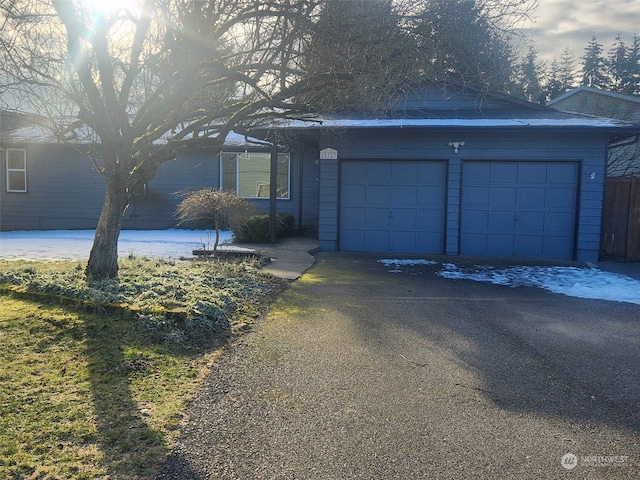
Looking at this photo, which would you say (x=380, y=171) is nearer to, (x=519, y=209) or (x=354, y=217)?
(x=354, y=217)

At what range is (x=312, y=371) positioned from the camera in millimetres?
4301

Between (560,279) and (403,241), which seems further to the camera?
(403,241)

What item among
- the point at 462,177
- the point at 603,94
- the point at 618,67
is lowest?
the point at 462,177

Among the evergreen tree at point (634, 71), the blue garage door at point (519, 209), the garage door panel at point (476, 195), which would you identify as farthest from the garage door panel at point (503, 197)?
Result: the evergreen tree at point (634, 71)

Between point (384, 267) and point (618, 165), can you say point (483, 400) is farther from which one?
point (618, 165)

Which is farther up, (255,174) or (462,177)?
(255,174)

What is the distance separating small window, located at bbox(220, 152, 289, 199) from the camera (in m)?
16.7

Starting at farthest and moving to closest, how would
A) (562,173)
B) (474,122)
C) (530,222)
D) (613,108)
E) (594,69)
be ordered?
(594,69), (613,108), (530,222), (562,173), (474,122)

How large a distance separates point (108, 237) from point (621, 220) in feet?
38.1

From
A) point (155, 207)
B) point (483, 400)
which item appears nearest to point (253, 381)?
point (483, 400)

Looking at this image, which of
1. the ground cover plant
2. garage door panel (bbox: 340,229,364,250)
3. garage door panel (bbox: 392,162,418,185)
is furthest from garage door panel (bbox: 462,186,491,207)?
the ground cover plant

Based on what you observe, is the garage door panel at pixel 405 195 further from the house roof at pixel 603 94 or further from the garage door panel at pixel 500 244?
the house roof at pixel 603 94

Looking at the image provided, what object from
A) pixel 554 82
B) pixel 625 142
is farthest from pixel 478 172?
pixel 554 82

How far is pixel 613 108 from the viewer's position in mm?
24359
